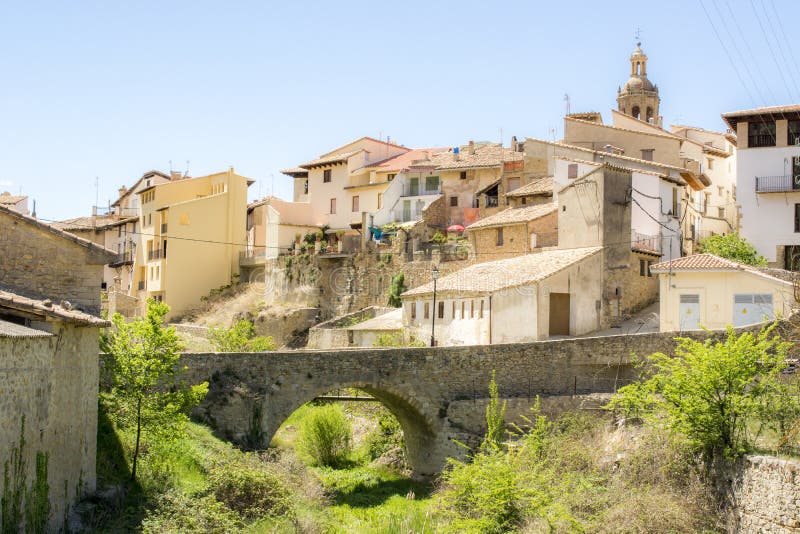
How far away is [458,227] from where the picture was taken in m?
54.9

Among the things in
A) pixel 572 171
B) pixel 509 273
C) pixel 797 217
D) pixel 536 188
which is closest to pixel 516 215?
pixel 536 188

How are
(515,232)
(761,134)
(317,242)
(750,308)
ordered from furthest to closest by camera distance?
(317,242), (515,232), (761,134), (750,308)

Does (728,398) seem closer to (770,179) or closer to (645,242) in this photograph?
(645,242)

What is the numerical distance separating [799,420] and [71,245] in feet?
57.3

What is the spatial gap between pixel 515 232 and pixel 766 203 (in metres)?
11.8

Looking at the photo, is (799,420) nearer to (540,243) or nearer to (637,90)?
(540,243)

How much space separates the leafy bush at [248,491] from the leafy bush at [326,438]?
10.3 metres

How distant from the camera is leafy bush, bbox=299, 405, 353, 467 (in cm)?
3509

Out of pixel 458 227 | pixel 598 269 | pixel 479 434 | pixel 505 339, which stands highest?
pixel 458 227

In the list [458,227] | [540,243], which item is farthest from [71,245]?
[458,227]

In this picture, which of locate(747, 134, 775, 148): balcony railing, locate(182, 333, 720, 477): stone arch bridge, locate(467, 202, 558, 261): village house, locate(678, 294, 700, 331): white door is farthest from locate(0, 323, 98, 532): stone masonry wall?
locate(747, 134, 775, 148): balcony railing

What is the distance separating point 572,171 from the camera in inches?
1876

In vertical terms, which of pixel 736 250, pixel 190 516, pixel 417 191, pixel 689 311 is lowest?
pixel 190 516

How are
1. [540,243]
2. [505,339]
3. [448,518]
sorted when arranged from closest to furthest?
1. [448,518]
2. [505,339]
3. [540,243]
